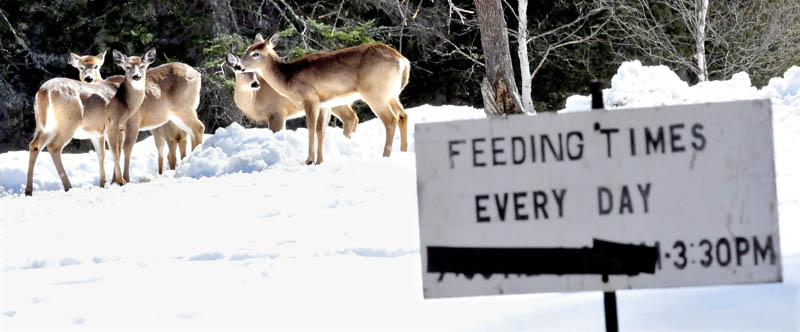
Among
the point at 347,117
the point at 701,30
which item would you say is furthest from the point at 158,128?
the point at 701,30

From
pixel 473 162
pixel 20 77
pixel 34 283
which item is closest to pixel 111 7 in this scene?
pixel 20 77

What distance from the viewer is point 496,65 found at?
1472 cm

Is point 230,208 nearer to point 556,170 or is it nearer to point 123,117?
point 123,117

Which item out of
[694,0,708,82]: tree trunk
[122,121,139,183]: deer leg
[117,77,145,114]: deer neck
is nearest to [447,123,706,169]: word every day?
[117,77,145,114]: deer neck

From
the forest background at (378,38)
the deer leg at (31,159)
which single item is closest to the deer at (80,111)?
the deer leg at (31,159)

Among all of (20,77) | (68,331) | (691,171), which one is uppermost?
(20,77)

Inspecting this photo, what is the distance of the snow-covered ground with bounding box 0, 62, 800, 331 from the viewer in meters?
4.67

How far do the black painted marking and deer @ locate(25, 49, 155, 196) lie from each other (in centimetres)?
1012

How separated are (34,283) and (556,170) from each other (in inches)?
154

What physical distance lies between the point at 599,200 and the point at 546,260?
0.83 feet

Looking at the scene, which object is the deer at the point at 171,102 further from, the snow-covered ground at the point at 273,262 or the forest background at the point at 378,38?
the forest background at the point at 378,38

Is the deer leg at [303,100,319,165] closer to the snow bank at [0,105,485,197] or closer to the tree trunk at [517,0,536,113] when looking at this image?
the snow bank at [0,105,485,197]

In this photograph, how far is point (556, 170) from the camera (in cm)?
348

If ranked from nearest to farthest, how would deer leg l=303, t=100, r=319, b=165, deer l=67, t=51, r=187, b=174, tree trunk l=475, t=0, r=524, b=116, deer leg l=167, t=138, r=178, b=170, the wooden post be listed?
the wooden post
deer leg l=303, t=100, r=319, b=165
tree trunk l=475, t=0, r=524, b=116
deer l=67, t=51, r=187, b=174
deer leg l=167, t=138, r=178, b=170
